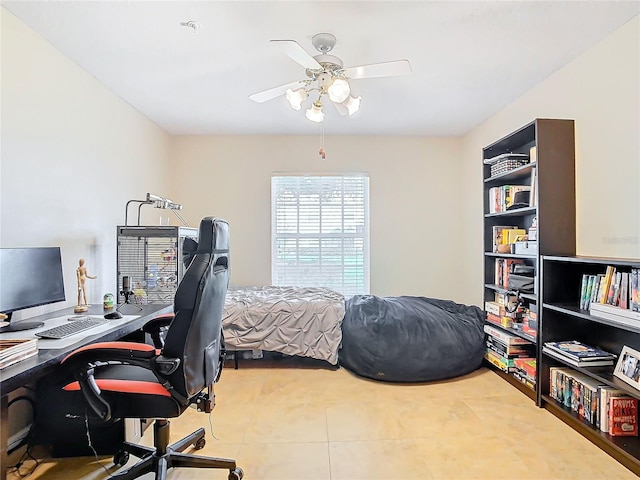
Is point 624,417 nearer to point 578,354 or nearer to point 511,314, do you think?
point 578,354

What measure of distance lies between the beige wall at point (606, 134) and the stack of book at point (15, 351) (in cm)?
309

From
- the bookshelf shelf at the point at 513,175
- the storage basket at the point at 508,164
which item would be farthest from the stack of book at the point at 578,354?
the storage basket at the point at 508,164

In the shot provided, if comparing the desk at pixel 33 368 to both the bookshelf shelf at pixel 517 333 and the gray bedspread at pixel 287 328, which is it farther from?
the bookshelf shelf at pixel 517 333

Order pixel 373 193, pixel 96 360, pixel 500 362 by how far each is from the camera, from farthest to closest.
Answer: pixel 373 193 < pixel 500 362 < pixel 96 360

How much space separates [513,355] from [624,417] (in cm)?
88

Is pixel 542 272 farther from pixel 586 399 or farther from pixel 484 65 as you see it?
pixel 484 65

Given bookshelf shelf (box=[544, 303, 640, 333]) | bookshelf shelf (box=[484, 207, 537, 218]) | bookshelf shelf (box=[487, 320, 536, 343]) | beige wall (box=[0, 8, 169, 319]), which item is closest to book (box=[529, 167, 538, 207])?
bookshelf shelf (box=[484, 207, 537, 218])

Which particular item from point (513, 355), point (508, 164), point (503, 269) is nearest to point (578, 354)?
point (513, 355)

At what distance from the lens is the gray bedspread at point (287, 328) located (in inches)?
127

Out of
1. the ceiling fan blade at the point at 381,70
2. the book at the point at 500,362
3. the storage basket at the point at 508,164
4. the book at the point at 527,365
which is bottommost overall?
the book at the point at 500,362

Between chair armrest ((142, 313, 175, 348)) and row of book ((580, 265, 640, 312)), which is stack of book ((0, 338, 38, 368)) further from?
row of book ((580, 265, 640, 312))

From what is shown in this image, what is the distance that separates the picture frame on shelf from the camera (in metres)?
1.96

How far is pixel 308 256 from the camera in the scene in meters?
4.72

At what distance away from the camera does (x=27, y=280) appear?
1927 millimetres
